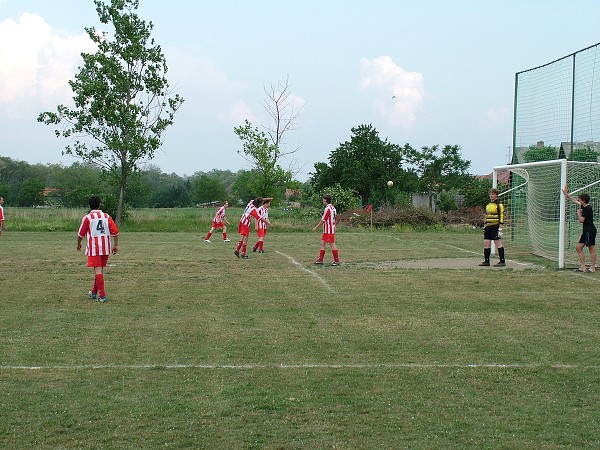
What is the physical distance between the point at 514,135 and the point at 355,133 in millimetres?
37464

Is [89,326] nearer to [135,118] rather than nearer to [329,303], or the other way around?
[329,303]

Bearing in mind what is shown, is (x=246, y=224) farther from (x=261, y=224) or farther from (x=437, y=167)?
(x=437, y=167)

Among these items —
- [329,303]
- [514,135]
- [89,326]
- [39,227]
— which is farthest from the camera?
[39,227]

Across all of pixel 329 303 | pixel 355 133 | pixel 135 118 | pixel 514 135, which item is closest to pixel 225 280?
pixel 329 303

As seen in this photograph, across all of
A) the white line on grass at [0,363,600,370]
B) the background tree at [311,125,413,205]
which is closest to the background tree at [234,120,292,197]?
the background tree at [311,125,413,205]

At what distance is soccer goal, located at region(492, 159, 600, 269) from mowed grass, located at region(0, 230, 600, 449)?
14.9 ft

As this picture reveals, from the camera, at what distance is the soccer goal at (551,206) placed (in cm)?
1823

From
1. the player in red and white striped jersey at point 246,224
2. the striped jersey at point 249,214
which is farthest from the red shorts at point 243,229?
the striped jersey at point 249,214

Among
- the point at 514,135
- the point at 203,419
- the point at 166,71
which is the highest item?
the point at 166,71

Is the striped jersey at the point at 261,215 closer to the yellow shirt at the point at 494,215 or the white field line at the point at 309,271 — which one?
the white field line at the point at 309,271

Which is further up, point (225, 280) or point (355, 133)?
point (355, 133)

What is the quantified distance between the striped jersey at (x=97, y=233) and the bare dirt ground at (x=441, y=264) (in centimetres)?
737

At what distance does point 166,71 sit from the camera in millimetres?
47062

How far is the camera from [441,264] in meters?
18.3
